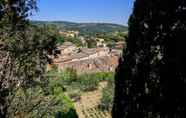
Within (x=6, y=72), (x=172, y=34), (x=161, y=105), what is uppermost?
(x=172, y=34)

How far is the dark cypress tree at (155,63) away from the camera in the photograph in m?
8.16

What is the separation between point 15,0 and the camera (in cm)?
1833

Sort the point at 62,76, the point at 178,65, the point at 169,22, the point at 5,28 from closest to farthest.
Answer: the point at 178,65
the point at 169,22
the point at 5,28
the point at 62,76

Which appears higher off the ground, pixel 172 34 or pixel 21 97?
pixel 172 34

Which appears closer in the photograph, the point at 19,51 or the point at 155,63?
the point at 155,63

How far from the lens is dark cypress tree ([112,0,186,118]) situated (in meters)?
8.16

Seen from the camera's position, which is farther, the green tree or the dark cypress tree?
the green tree

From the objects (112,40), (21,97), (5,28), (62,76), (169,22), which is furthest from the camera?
(112,40)

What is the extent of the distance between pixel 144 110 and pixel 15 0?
35.8 feet

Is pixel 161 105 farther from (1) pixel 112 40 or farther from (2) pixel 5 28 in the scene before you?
(1) pixel 112 40

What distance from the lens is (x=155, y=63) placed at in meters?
8.66

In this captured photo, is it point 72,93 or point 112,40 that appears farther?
point 112,40

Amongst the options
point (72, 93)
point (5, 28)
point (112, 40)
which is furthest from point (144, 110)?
point (112, 40)

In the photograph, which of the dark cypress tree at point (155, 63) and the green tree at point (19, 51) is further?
the green tree at point (19, 51)
